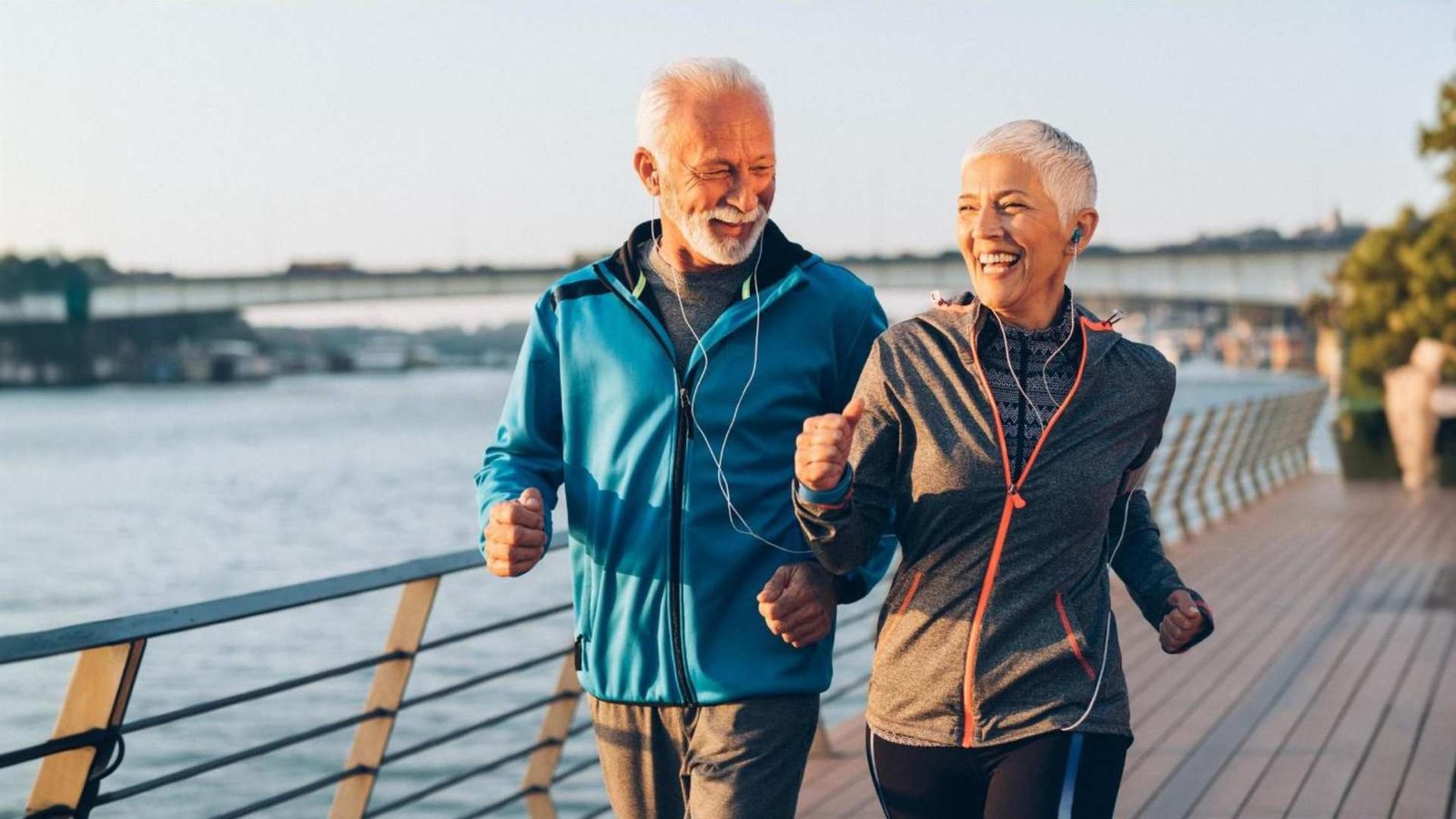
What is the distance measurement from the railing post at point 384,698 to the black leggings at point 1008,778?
1850 mm

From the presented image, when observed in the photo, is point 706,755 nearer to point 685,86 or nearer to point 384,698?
point 685,86

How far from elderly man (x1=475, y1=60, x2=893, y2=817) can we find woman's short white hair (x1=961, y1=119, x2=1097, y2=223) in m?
0.33

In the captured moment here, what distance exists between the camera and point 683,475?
255 cm

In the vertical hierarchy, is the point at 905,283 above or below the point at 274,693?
below

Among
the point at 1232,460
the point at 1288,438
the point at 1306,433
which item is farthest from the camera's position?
the point at 1306,433

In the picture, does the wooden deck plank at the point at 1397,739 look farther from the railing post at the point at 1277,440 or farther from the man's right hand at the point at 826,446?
the railing post at the point at 1277,440

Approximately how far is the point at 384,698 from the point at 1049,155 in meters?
2.28

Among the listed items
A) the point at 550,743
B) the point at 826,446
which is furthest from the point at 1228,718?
the point at 826,446

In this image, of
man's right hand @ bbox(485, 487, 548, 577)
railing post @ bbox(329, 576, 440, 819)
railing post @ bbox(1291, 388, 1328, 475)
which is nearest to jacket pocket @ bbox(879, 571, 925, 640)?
man's right hand @ bbox(485, 487, 548, 577)

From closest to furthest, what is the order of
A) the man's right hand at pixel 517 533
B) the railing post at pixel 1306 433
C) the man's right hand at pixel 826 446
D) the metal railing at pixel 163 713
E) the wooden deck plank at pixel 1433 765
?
the man's right hand at pixel 826 446, the man's right hand at pixel 517 533, the metal railing at pixel 163 713, the wooden deck plank at pixel 1433 765, the railing post at pixel 1306 433

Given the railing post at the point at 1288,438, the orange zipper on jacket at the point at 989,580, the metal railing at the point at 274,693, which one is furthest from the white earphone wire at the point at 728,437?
the railing post at the point at 1288,438

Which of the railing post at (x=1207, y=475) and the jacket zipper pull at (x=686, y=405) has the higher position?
the jacket zipper pull at (x=686, y=405)

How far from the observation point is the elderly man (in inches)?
99.7

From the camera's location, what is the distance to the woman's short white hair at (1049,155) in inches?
92.5
